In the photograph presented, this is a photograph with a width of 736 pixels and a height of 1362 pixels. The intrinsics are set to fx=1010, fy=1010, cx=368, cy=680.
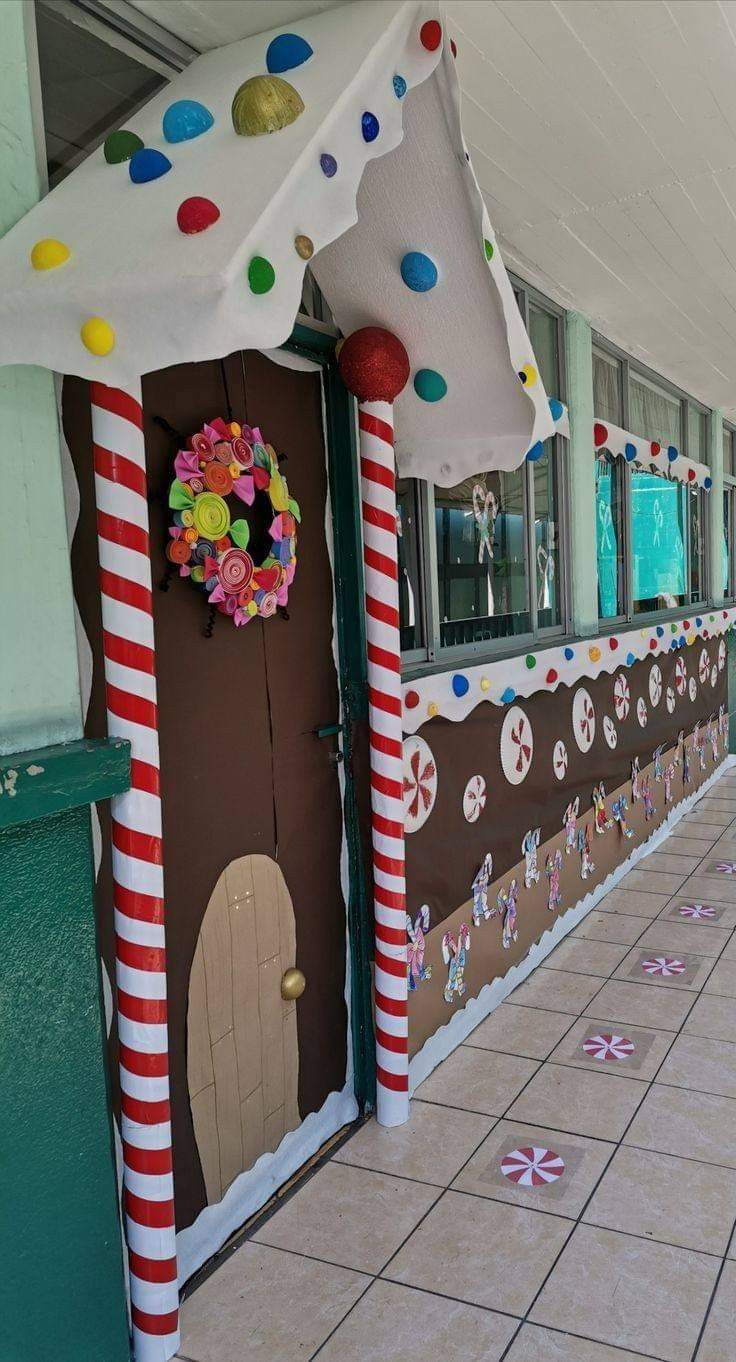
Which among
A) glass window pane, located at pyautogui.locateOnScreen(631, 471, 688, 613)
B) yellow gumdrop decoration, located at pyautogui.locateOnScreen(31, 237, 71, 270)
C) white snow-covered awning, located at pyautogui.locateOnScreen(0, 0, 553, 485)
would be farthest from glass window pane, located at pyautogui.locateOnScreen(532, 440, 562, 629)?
yellow gumdrop decoration, located at pyautogui.locateOnScreen(31, 237, 71, 270)

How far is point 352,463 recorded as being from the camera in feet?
9.58

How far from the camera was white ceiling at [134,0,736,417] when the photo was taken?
2.38 m

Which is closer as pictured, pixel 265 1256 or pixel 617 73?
pixel 265 1256

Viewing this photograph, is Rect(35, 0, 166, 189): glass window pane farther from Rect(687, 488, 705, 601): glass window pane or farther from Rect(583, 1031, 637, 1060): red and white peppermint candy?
Rect(687, 488, 705, 601): glass window pane

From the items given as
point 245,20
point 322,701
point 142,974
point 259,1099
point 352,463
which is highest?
point 245,20

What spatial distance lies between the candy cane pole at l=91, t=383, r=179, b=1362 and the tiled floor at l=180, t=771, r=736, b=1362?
0.27 metres

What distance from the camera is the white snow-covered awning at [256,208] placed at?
1623 millimetres

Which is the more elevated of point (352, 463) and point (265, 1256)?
point (352, 463)

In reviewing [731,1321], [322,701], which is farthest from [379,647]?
[731,1321]

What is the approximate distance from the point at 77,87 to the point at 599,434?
3.53 m

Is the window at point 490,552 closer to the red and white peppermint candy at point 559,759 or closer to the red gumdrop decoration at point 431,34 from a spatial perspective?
the red and white peppermint candy at point 559,759

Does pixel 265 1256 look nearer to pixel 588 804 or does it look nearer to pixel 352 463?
pixel 352 463

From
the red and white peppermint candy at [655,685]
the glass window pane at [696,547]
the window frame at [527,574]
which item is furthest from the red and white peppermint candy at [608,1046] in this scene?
the glass window pane at [696,547]

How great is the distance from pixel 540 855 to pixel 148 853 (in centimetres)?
256
